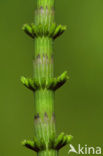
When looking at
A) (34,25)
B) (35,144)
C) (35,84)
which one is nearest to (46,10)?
(34,25)

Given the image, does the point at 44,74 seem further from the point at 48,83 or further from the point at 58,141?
the point at 58,141

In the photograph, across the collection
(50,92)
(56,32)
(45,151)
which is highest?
(56,32)

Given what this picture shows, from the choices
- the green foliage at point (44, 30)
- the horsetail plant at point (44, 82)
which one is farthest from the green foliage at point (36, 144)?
the green foliage at point (44, 30)

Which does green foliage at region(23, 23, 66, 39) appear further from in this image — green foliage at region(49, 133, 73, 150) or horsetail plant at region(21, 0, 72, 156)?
green foliage at region(49, 133, 73, 150)

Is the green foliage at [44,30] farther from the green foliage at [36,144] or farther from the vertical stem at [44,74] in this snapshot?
the green foliage at [36,144]

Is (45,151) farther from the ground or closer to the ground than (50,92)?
closer to the ground

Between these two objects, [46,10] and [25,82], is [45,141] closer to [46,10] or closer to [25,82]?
[25,82]

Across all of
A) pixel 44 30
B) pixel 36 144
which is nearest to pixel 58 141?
pixel 36 144
